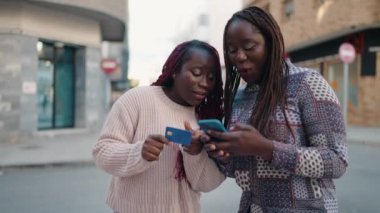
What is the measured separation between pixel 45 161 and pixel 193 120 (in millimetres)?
7407

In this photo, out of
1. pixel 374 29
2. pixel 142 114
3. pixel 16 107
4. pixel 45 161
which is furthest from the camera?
pixel 374 29

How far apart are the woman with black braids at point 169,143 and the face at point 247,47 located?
283 mm

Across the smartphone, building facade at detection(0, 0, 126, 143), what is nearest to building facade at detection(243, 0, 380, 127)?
building facade at detection(0, 0, 126, 143)

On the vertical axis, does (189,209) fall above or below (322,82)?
below

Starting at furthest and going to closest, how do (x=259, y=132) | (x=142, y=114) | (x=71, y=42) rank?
1. (x=71, y=42)
2. (x=142, y=114)
3. (x=259, y=132)

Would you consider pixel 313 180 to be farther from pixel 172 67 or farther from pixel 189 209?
pixel 172 67

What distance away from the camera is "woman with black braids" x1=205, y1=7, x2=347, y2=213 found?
4.55 feet

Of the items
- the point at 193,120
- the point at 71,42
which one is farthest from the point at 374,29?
the point at 193,120

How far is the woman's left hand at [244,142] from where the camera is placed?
134 centimetres

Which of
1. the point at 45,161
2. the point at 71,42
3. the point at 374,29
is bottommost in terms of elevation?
the point at 45,161

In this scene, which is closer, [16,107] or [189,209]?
[189,209]

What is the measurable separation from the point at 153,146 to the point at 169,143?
0.21m

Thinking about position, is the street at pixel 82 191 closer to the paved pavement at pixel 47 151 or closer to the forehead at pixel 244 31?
the paved pavement at pixel 47 151

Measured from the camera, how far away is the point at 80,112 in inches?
631
